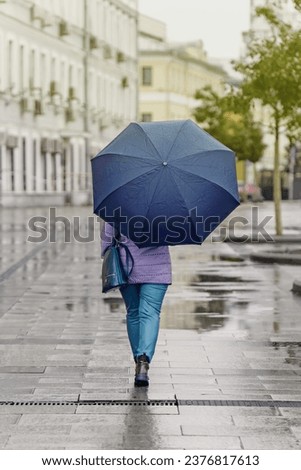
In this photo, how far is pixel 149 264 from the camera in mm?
9812

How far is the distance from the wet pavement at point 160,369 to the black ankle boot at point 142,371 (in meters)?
0.09

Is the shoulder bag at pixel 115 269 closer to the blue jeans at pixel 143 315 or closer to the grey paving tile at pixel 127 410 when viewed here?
the blue jeans at pixel 143 315

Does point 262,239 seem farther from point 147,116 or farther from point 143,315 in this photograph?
point 147,116

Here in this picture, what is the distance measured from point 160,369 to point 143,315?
2.61 ft

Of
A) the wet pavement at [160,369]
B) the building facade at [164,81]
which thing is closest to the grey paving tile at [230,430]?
the wet pavement at [160,369]

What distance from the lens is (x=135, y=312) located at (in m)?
9.98

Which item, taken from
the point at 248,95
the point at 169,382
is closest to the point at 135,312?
the point at 169,382

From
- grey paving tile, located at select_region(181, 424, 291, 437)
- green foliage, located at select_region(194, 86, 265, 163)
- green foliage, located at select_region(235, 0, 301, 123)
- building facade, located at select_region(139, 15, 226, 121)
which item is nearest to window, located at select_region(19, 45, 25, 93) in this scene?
green foliage, located at select_region(194, 86, 265, 163)

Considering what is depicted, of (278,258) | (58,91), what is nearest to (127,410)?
(278,258)

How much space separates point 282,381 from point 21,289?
8.40 meters

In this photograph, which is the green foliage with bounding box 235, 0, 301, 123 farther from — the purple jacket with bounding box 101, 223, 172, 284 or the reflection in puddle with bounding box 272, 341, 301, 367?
the purple jacket with bounding box 101, 223, 172, 284

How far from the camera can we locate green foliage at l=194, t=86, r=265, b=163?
97.6 feet
